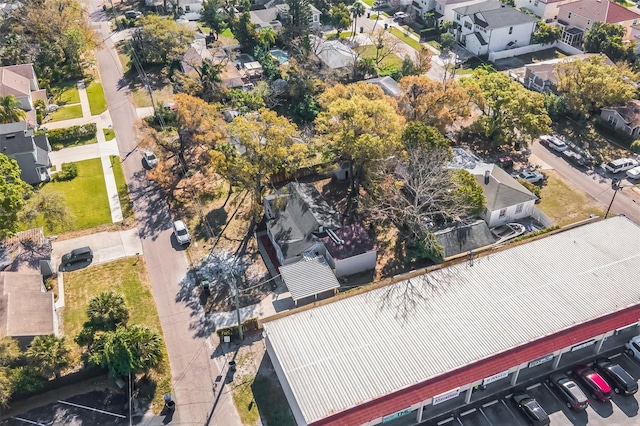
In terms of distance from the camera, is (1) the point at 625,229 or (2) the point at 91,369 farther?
(1) the point at 625,229

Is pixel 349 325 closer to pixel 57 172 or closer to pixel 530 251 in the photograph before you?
pixel 530 251

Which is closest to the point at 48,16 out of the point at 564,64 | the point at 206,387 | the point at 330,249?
the point at 330,249

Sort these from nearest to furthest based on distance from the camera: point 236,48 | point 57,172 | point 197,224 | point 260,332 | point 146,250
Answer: point 260,332 < point 146,250 < point 197,224 < point 57,172 < point 236,48

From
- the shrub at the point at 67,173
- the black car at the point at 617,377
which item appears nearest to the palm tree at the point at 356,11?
the shrub at the point at 67,173

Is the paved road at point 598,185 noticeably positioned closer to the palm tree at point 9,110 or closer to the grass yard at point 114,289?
the grass yard at point 114,289

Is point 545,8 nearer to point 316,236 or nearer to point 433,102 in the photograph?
point 433,102
